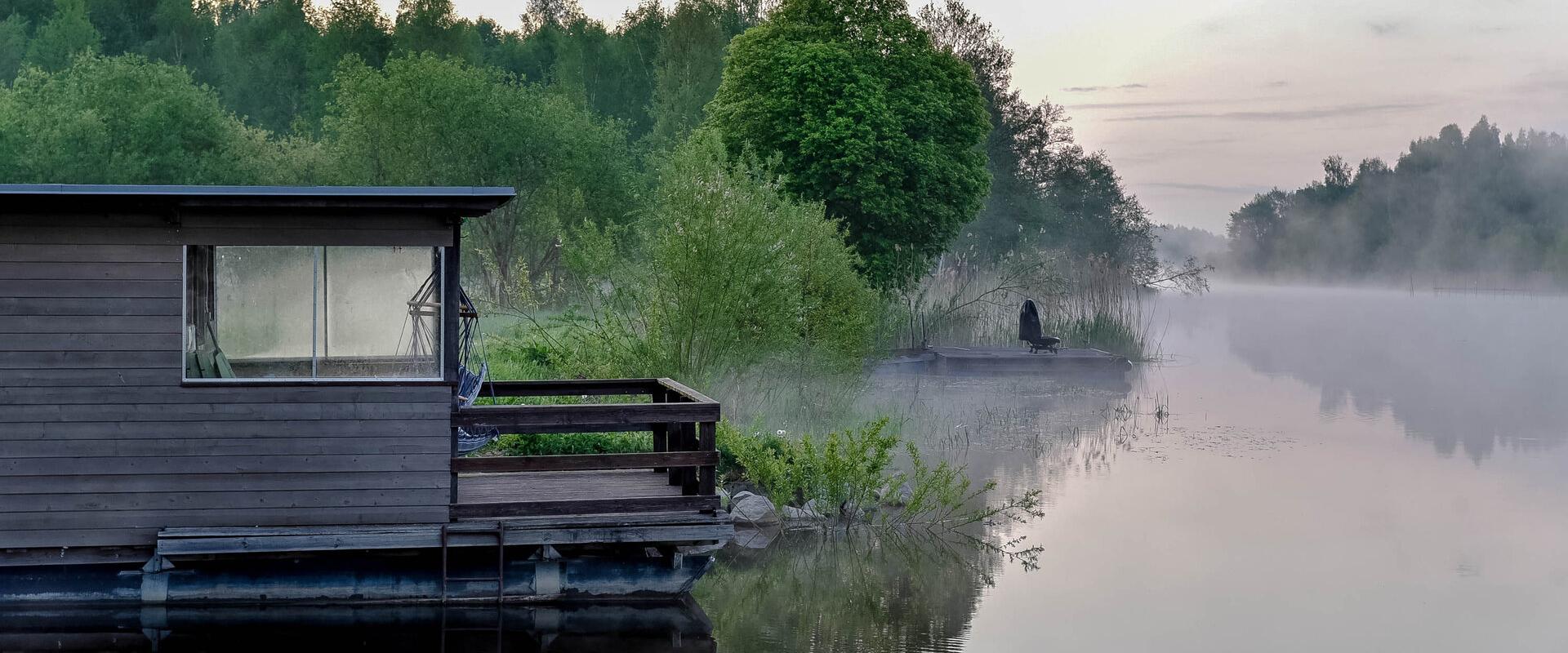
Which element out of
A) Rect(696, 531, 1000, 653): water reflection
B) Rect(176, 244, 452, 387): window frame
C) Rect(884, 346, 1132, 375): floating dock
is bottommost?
Rect(696, 531, 1000, 653): water reflection

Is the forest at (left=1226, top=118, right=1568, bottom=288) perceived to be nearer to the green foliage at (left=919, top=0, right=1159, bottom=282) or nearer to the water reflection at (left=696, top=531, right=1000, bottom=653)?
the green foliage at (left=919, top=0, right=1159, bottom=282)

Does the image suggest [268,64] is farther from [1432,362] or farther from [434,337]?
[434,337]

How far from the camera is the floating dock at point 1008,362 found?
2884 centimetres

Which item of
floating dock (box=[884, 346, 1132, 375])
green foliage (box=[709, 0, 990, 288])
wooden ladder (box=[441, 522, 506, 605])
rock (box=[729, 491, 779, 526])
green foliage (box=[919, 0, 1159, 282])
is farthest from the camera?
green foliage (box=[919, 0, 1159, 282])

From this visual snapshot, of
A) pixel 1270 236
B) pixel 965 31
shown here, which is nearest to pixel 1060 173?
pixel 965 31

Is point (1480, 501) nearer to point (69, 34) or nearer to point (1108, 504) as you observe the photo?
point (1108, 504)

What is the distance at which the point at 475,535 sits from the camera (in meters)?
10.1

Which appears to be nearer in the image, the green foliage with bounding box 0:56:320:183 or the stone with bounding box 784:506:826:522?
the stone with bounding box 784:506:826:522

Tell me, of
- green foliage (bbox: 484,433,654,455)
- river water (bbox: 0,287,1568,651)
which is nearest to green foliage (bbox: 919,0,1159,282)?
river water (bbox: 0,287,1568,651)

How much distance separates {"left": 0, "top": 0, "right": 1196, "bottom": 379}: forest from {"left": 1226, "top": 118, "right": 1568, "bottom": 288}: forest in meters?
37.1

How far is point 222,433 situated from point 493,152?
3744cm

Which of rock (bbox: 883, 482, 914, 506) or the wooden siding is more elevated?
the wooden siding

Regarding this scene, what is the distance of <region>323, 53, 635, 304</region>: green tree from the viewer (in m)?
44.9

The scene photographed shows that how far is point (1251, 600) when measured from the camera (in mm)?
11695
